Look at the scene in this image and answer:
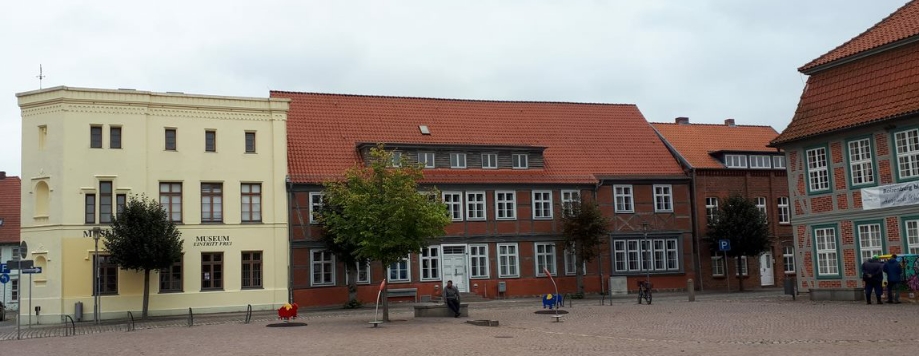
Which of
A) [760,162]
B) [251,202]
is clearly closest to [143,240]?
[251,202]

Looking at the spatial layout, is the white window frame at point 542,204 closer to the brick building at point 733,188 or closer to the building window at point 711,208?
the brick building at point 733,188

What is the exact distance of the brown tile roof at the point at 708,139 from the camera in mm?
47844

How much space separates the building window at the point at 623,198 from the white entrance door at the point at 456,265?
8.31m

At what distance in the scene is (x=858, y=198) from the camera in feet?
104

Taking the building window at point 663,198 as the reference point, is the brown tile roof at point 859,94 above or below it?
above

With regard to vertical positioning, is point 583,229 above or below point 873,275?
above

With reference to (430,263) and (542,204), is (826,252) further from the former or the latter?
(430,263)

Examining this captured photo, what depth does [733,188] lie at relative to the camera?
156 feet

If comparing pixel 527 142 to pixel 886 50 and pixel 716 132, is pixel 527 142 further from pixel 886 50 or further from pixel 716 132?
pixel 886 50

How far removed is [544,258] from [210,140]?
53.2 ft

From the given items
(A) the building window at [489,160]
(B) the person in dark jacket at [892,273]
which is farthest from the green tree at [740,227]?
(B) the person in dark jacket at [892,273]

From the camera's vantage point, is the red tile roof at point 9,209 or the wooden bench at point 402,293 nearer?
the wooden bench at point 402,293

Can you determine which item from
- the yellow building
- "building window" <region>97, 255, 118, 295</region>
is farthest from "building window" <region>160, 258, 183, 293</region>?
"building window" <region>97, 255, 118, 295</region>

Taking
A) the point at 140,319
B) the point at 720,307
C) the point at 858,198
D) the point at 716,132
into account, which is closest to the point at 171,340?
the point at 140,319
